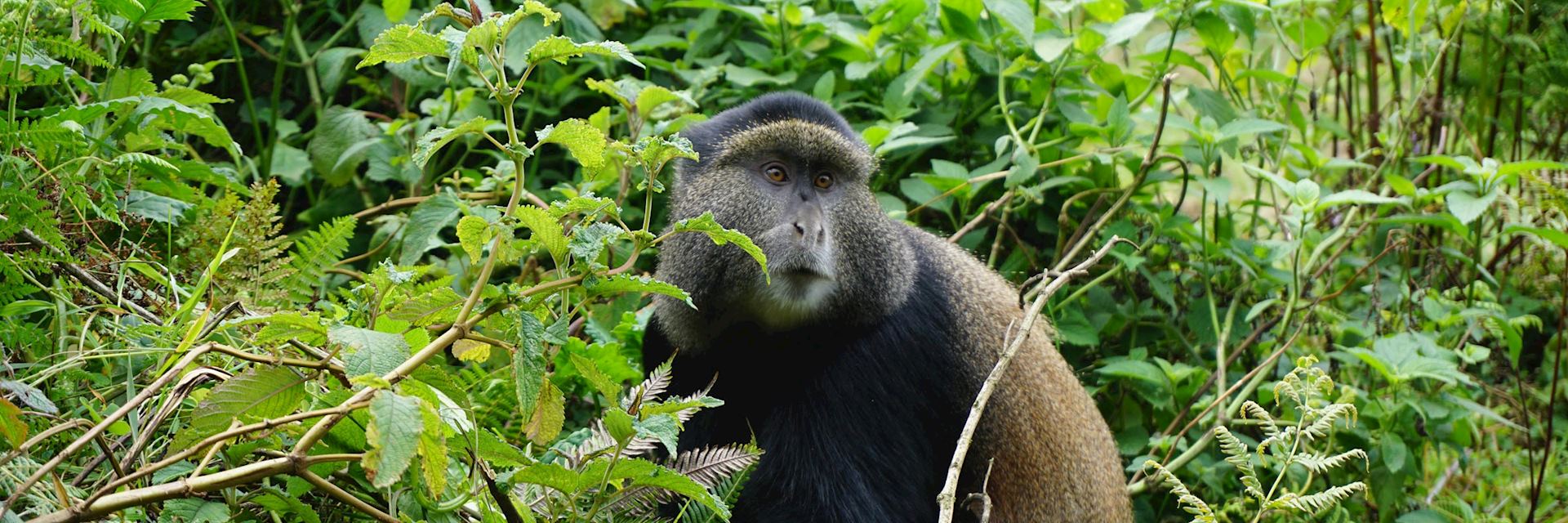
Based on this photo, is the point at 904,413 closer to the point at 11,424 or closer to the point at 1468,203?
the point at 11,424

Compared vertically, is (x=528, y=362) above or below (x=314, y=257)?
above

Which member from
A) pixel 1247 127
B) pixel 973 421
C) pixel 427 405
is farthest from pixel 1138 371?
pixel 427 405

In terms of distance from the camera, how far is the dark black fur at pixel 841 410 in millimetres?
3891

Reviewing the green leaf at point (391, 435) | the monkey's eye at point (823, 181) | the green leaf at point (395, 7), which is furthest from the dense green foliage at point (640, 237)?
the monkey's eye at point (823, 181)

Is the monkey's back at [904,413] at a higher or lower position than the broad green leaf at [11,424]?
lower

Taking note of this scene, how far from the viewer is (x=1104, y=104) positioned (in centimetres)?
577

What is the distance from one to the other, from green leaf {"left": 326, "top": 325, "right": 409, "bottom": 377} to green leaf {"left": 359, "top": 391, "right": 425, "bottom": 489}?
168 millimetres

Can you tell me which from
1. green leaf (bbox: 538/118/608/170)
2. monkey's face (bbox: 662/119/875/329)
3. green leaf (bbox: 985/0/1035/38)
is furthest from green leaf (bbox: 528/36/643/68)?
green leaf (bbox: 985/0/1035/38)

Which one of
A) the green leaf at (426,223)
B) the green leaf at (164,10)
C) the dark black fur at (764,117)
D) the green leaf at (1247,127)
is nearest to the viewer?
the green leaf at (164,10)

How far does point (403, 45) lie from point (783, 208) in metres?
1.64

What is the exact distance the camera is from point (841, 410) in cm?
394

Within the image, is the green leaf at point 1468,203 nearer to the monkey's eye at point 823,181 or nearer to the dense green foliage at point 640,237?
the dense green foliage at point 640,237

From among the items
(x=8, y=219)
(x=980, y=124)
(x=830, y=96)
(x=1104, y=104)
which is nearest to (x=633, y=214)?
(x=830, y=96)

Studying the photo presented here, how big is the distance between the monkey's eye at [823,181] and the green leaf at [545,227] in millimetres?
1590
